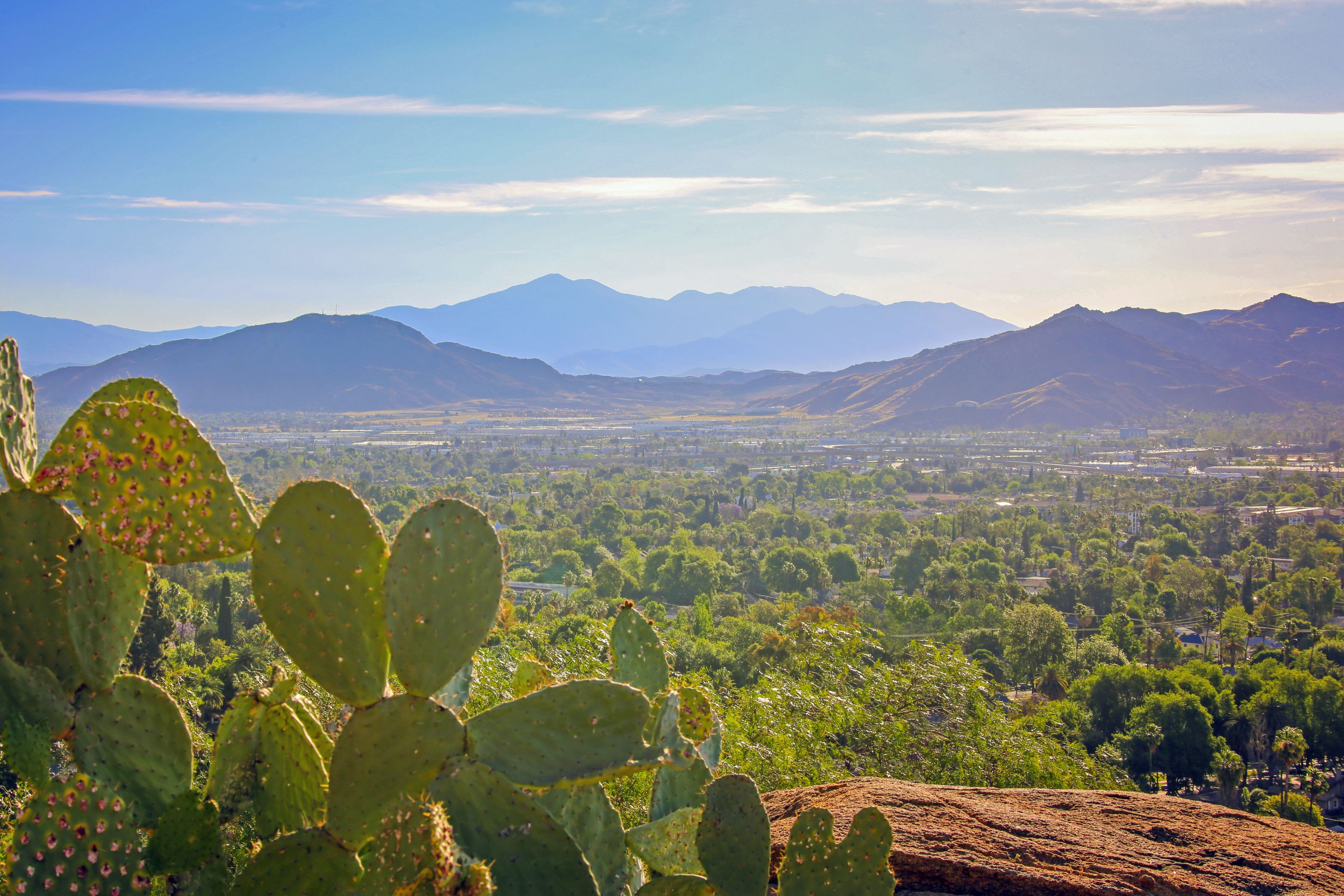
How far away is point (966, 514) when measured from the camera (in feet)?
193

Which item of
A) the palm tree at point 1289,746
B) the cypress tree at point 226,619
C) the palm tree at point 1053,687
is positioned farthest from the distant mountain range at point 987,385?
the cypress tree at point 226,619

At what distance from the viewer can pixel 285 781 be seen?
2186mm

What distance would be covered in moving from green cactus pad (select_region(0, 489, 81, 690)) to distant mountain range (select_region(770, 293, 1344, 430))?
159899 mm

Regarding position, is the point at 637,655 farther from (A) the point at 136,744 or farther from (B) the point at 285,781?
(A) the point at 136,744

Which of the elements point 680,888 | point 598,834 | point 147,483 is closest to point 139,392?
point 147,483

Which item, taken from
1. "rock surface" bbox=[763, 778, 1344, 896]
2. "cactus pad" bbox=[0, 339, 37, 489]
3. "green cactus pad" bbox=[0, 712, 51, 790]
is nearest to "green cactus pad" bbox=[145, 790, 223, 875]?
"green cactus pad" bbox=[0, 712, 51, 790]

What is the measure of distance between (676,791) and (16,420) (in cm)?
207

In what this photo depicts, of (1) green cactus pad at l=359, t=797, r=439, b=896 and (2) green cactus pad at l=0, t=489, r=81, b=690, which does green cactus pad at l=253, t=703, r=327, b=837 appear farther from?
(1) green cactus pad at l=359, t=797, r=439, b=896

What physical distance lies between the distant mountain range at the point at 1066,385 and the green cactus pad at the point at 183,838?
15983 centimetres

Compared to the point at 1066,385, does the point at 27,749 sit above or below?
below

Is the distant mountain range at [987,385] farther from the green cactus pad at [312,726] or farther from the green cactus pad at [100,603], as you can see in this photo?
the green cactus pad at [100,603]

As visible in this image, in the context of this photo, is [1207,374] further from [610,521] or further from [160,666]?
[160,666]

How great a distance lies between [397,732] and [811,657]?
11626 mm

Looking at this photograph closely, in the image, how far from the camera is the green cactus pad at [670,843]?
2652 millimetres
